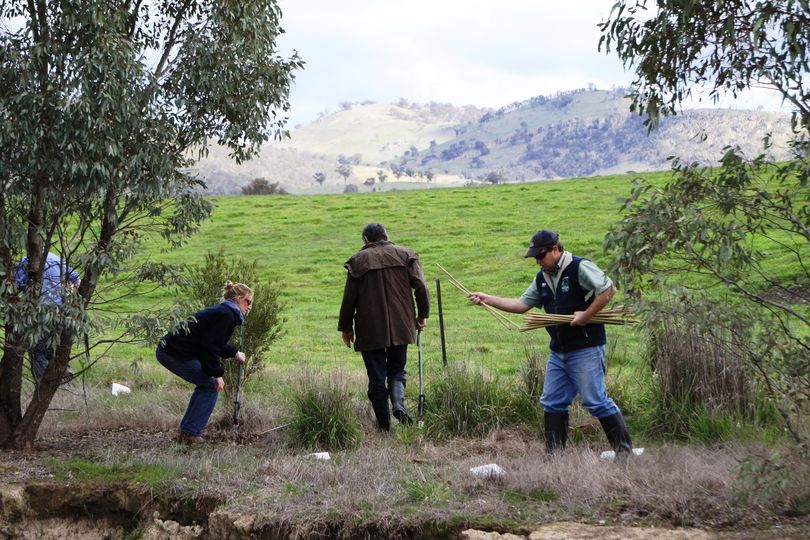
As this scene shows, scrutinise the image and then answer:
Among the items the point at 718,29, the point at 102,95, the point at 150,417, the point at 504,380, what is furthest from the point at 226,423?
the point at 718,29

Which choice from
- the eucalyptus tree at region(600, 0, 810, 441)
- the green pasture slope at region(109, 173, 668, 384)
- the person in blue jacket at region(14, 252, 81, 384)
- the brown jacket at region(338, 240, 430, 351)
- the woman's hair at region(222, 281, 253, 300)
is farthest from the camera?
the green pasture slope at region(109, 173, 668, 384)

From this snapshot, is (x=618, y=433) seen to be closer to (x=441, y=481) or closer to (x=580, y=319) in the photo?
(x=580, y=319)

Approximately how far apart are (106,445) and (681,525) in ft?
19.6

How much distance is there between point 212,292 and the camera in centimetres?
1076

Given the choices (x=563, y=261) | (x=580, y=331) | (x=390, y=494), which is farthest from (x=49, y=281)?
(x=580, y=331)

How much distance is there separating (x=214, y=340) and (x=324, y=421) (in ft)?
4.41

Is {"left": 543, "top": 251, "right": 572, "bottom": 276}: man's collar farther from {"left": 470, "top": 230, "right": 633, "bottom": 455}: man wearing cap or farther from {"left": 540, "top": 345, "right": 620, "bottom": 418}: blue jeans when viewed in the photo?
{"left": 540, "top": 345, "right": 620, "bottom": 418}: blue jeans

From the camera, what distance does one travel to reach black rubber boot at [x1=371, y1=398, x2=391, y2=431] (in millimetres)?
9555

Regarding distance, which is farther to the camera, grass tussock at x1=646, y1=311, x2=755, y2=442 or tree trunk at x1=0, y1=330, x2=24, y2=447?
tree trunk at x1=0, y1=330, x2=24, y2=447

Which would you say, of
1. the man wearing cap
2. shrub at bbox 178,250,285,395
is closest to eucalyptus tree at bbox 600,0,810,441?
the man wearing cap

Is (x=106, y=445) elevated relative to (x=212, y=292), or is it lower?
lower

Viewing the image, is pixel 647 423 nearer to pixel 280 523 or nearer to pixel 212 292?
pixel 280 523

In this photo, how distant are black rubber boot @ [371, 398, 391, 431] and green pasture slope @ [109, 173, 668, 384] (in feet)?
10.8

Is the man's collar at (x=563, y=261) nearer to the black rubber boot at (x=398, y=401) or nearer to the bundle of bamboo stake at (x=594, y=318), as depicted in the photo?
the bundle of bamboo stake at (x=594, y=318)
